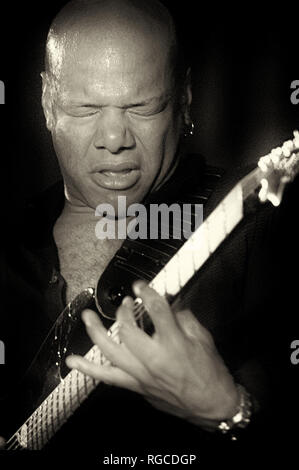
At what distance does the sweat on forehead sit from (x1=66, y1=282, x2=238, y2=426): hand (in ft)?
1.42

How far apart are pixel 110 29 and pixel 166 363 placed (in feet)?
1.80

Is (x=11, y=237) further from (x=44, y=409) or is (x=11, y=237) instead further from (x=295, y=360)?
(x=295, y=360)

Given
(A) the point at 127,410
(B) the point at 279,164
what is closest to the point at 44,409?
(A) the point at 127,410

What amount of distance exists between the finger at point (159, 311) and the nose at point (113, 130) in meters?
0.32

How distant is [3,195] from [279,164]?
89 cm

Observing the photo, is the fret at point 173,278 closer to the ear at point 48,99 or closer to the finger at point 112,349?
the finger at point 112,349

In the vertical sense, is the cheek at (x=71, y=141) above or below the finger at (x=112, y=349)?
above

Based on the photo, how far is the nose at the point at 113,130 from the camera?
91cm

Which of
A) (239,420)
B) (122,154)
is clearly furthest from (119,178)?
(239,420)

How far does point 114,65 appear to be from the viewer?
2.90 feet

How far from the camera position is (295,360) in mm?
897

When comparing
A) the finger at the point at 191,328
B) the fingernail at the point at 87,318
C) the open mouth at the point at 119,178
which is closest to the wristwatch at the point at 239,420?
the finger at the point at 191,328

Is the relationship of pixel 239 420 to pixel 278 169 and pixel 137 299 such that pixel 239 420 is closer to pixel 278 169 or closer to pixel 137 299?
pixel 137 299

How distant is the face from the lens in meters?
0.89
